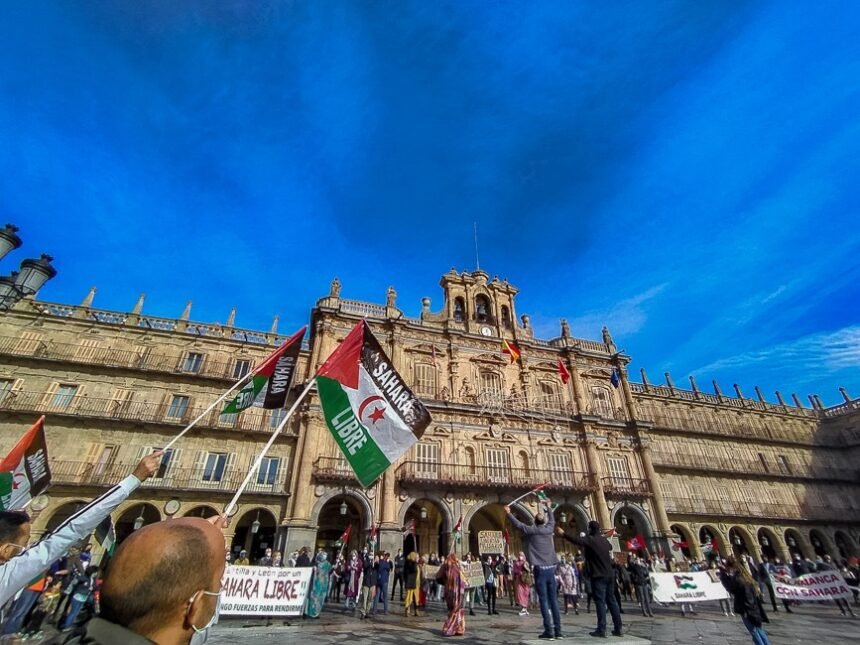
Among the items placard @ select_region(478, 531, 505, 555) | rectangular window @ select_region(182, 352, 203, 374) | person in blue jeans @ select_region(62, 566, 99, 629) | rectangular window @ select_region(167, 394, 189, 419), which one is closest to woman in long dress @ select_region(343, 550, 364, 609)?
placard @ select_region(478, 531, 505, 555)

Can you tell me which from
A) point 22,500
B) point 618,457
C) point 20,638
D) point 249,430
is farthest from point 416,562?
point 618,457

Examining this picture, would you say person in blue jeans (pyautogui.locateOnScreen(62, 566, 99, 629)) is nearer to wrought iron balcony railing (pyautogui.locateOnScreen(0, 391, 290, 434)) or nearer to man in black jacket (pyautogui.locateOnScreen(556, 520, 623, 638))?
wrought iron balcony railing (pyautogui.locateOnScreen(0, 391, 290, 434))

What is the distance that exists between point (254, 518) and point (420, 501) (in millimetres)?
8770

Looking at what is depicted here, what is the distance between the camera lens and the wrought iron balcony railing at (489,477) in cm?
2181

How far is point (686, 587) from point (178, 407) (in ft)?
78.9

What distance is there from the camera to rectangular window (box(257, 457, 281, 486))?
69.2 feet

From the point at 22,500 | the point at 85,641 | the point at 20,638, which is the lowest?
the point at 20,638

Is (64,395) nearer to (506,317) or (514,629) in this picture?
(514,629)

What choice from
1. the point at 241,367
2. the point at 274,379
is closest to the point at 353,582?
the point at 274,379

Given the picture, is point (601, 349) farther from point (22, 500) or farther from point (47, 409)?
point (47, 409)

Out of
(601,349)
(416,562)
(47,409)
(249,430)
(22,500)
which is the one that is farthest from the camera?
(601,349)

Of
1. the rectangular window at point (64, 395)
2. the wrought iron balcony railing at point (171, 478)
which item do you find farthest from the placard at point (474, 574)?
the rectangular window at point (64, 395)

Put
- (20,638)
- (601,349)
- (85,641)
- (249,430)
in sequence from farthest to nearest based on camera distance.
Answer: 1. (601,349)
2. (249,430)
3. (20,638)
4. (85,641)

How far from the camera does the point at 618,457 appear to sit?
87.8ft
